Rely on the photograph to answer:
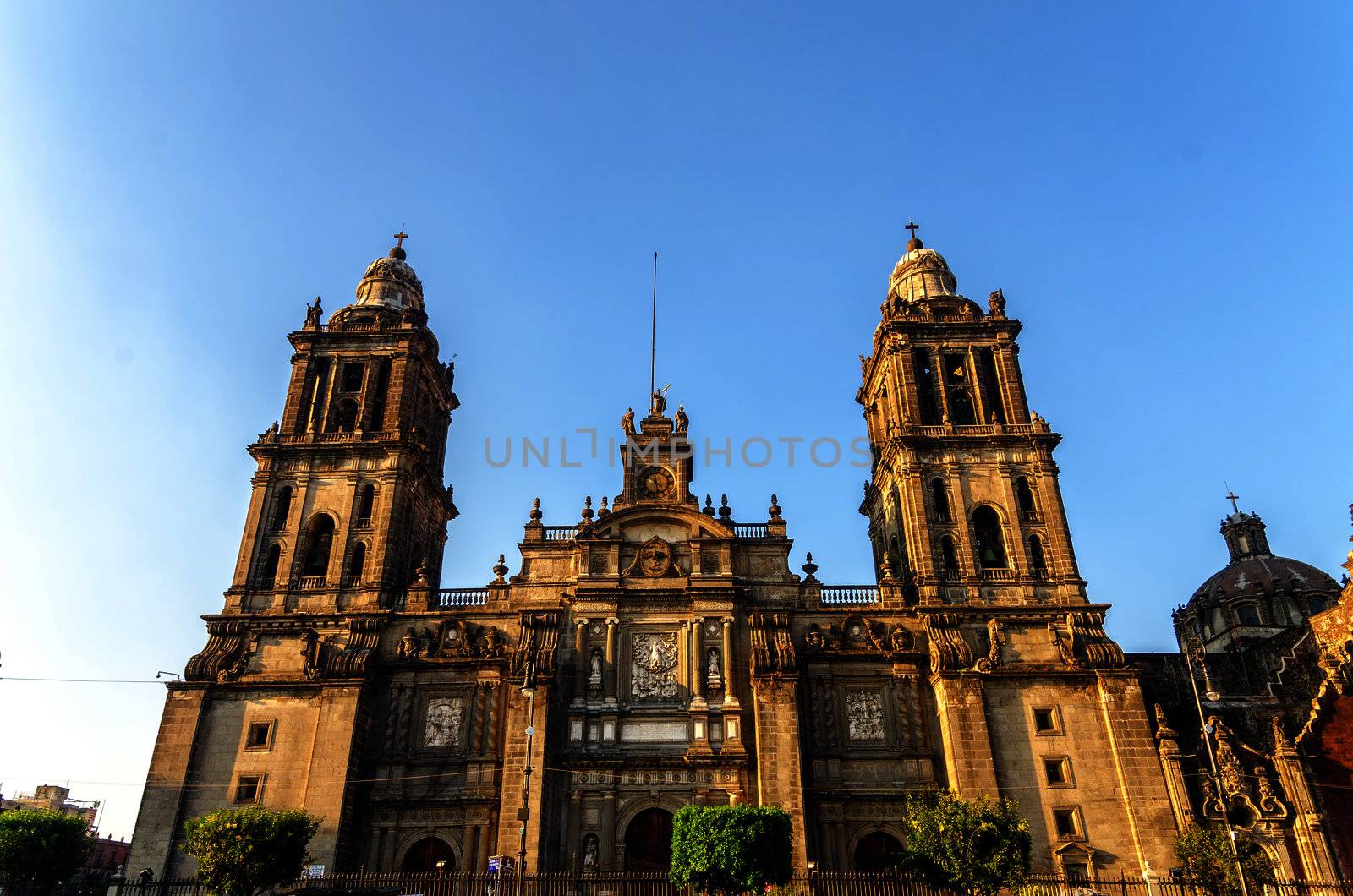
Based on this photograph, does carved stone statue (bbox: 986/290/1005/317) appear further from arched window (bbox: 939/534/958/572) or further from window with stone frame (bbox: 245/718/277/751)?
window with stone frame (bbox: 245/718/277/751)

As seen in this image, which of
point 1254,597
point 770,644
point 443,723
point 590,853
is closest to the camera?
point 590,853

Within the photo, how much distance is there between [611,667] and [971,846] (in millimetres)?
15525

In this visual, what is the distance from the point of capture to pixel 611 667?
38.9 meters

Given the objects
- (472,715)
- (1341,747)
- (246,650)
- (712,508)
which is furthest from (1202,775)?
(246,650)

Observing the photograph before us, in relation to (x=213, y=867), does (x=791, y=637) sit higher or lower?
higher

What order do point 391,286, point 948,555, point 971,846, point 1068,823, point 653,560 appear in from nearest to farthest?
point 971,846
point 1068,823
point 653,560
point 948,555
point 391,286

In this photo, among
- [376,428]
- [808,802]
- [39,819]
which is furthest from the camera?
[376,428]

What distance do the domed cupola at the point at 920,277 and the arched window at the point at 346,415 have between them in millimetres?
27632

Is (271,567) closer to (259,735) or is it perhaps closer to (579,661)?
(259,735)

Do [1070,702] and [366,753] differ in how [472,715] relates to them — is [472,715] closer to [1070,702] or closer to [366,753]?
[366,753]

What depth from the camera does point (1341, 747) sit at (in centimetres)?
3800

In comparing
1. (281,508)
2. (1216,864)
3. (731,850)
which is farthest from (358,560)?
(1216,864)

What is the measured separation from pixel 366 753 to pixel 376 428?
15710 millimetres

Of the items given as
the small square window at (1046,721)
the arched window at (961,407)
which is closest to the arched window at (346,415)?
the arched window at (961,407)
